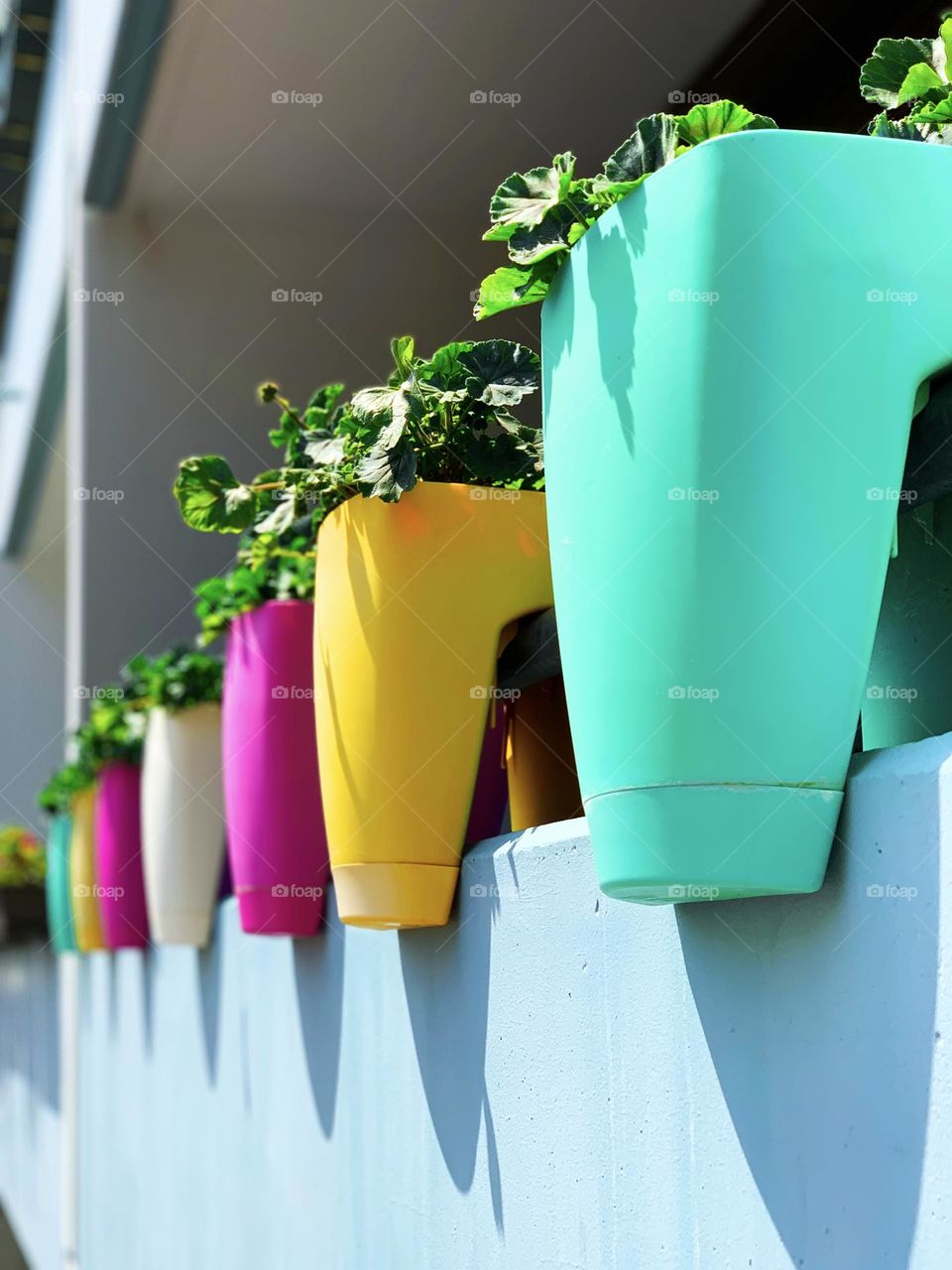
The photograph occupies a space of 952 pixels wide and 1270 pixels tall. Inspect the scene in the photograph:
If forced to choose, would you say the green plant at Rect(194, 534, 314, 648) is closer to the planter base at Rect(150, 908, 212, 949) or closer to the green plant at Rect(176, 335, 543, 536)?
the green plant at Rect(176, 335, 543, 536)

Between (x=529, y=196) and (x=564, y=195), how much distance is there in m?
0.05

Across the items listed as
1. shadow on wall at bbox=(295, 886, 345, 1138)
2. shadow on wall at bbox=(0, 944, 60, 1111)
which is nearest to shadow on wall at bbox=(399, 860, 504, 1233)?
shadow on wall at bbox=(295, 886, 345, 1138)

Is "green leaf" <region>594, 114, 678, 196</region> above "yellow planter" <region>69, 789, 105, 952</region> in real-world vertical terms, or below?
above

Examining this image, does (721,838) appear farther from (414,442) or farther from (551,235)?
(414,442)

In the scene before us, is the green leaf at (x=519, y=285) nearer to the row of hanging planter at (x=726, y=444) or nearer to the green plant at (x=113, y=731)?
the row of hanging planter at (x=726, y=444)

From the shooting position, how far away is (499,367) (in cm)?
156

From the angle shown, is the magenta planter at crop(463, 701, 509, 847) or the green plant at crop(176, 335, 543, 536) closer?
the green plant at crop(176, 335, 543, 536)

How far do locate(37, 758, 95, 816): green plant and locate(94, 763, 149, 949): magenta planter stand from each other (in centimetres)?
16

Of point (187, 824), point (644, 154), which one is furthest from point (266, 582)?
point (644, 154)

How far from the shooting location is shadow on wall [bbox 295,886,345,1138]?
6.98 feet

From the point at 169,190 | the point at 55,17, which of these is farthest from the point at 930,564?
the point at 55,17

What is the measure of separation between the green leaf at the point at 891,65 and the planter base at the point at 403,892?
868mm

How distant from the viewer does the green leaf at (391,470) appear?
149 cm

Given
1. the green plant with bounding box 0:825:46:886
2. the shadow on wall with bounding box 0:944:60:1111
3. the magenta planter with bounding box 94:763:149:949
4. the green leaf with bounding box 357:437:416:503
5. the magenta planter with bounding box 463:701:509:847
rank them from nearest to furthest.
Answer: the green leaf with bounding box 357:437:416:503
the magenta planter with bounding box 463:701:509:847
the magenta planter with bounding box 94:763:149:949
the shadow on wall with bounding box 0:944:60:1111
the green plant with bounding box 0:825:46:886
